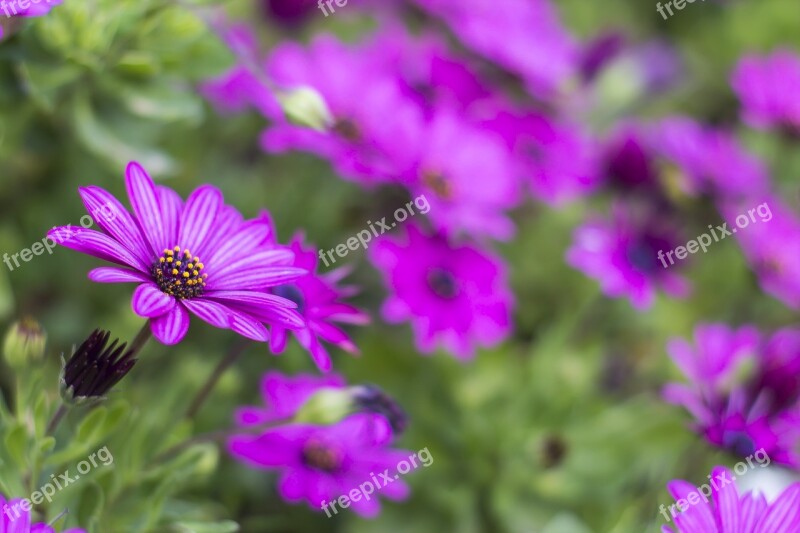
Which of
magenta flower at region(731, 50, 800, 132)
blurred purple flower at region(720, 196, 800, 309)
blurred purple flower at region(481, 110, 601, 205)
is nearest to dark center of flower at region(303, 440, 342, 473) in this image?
blurred purple flower at region(481, 110, 601, 205)

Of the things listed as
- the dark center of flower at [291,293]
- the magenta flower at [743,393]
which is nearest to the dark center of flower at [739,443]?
the magenta flower at [743,393]

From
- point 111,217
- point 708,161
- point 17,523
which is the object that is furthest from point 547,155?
point 17,523

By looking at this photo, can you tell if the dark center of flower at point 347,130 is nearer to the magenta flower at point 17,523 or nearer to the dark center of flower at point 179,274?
the dark center of flower at point 179,274

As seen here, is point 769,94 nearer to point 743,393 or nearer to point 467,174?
point 467,174

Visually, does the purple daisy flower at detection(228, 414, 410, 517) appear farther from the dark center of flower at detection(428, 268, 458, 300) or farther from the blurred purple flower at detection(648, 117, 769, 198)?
the blurred purple flower at detection(648, 117, 769, 198)

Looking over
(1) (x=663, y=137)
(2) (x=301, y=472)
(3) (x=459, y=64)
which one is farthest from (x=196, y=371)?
(1) (x=663, y=137)

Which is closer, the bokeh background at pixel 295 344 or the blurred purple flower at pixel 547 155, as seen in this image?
the bokeh background at pixel 295 344
